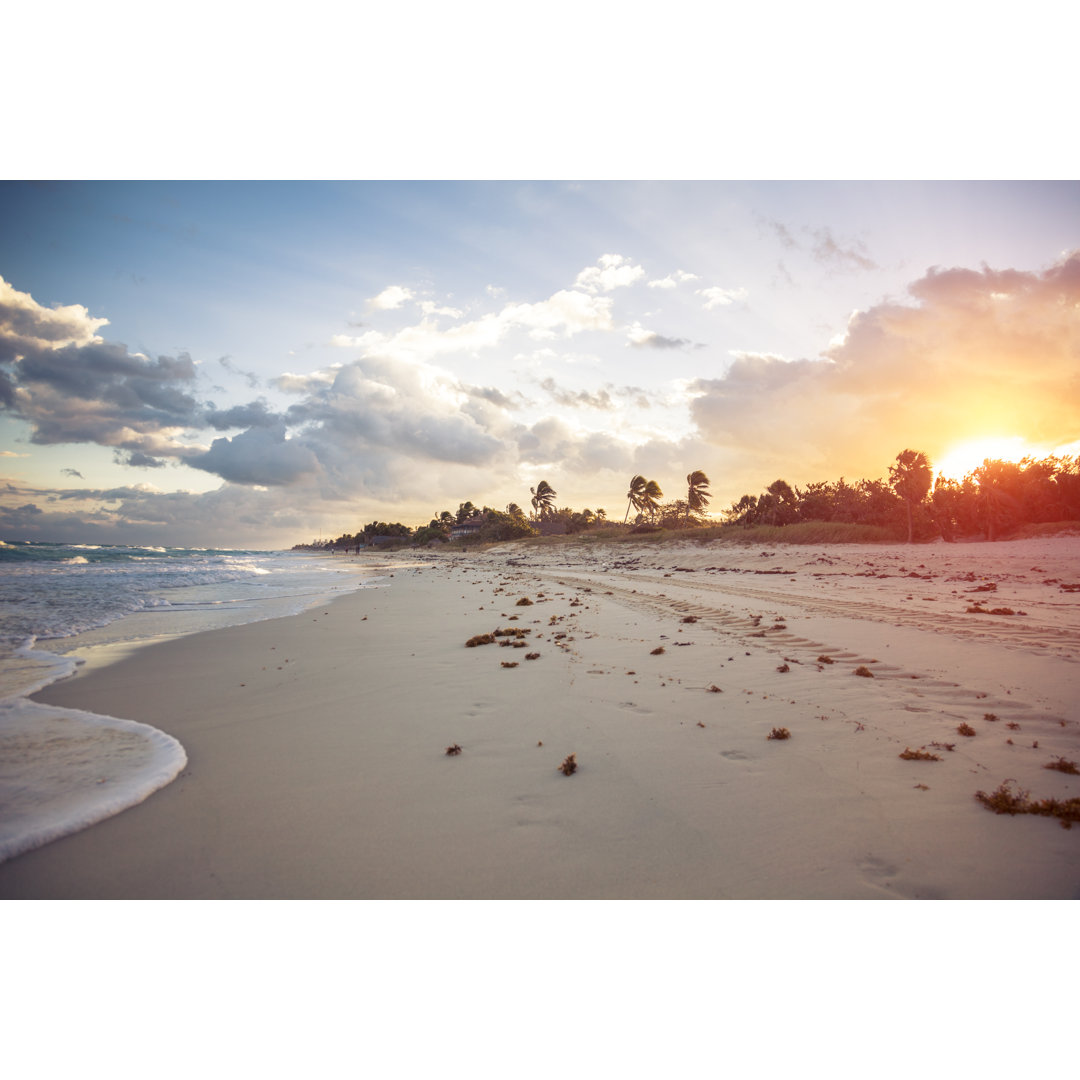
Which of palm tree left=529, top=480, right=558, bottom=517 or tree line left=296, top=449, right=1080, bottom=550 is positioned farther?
palm tree left=529, top=480, right=558, bottom=517

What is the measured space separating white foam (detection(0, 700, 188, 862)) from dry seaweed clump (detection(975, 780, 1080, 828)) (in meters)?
5.17

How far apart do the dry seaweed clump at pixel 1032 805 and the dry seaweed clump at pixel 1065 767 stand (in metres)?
0.48

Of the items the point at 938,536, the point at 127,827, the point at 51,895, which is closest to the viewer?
the point at 51,895

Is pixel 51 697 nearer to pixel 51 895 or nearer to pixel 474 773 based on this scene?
pixel 51 895

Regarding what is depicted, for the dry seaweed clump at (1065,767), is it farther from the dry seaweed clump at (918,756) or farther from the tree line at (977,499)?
the tree line at (977,499)

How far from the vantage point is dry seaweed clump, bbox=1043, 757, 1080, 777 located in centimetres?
314

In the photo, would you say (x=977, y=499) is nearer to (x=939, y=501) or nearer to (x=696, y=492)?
(x=939, y=501)

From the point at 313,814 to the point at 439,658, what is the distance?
398 centimetres

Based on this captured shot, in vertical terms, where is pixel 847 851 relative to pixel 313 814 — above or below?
above

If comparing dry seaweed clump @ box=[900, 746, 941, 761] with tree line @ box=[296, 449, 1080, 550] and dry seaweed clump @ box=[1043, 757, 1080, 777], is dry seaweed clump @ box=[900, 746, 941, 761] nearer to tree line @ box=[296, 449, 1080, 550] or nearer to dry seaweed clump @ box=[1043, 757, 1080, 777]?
dry seaweed clump @ box=[1043, 757, 1080, 777]

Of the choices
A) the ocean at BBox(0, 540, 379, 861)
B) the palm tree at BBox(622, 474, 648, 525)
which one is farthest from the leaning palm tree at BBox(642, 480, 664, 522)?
the ocean at BBox(0, 540, 379, 861)

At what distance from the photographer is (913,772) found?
10.5ft

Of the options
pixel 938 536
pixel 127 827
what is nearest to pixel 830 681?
pixel 127 827

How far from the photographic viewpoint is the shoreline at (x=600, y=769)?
95.7 inches
